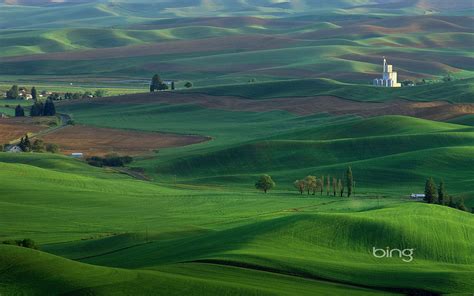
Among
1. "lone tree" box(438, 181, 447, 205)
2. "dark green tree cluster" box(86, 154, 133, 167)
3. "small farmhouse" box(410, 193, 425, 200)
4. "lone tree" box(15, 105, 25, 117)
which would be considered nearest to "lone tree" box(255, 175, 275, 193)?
"small farmhouse" box(410, 193, 425, 200)

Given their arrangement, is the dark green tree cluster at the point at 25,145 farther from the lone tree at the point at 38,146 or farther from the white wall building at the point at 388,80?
the white wall building at the point at 388,80

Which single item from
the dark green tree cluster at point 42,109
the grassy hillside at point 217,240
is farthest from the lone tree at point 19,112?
the grassy hillside at point 217,240

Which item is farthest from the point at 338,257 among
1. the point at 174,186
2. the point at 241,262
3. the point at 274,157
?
the point at 274,157

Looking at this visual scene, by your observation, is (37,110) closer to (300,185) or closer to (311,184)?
(300,185)

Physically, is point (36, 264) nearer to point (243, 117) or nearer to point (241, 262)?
point (241, 262)

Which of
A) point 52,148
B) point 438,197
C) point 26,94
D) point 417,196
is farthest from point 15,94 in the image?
point 438,197

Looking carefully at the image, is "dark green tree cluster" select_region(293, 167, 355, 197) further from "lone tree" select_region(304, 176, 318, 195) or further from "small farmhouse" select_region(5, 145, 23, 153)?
"small farmhouse" select_region(5, 145, 23, 153)

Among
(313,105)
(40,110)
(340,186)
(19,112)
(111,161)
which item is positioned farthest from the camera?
(313,105)
